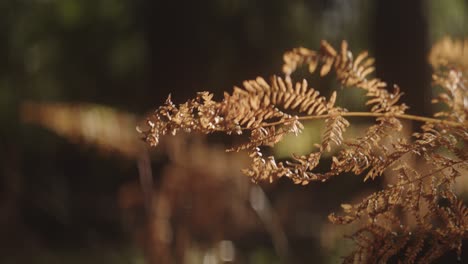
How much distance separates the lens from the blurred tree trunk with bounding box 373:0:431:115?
325 centimetres

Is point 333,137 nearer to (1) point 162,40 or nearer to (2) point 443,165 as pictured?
(2) point 443,165

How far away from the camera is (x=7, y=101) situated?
28.5 ft

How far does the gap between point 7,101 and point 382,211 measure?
8374 mm

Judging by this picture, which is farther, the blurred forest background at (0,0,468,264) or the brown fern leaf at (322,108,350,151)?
the blurred forest background at (0,0,468,264)

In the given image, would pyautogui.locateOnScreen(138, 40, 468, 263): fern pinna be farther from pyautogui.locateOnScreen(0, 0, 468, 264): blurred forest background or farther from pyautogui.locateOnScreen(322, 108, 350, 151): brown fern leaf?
pyautogui.locateOnScreen(0, 0, 468, 264): blurred forest background

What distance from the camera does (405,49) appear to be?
3.39 meters

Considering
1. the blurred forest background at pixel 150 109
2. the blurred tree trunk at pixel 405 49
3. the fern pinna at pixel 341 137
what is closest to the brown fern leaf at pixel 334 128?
the fern pinna at pixel 341 137

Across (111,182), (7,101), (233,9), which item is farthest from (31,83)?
(233,9)

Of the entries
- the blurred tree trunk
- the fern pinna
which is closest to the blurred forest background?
the blurred tree trunk

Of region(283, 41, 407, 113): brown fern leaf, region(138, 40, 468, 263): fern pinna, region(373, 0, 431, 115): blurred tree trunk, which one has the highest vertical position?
region(373, 0, 431, 115): blurred tree trunk

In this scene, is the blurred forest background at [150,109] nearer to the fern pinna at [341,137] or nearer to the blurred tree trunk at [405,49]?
the blurred tree trunk at [405,49]

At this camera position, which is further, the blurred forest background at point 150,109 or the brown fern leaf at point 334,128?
the blurred forest background at point 150,109

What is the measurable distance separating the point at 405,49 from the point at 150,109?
183 cm

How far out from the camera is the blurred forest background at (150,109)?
279 centimetres
